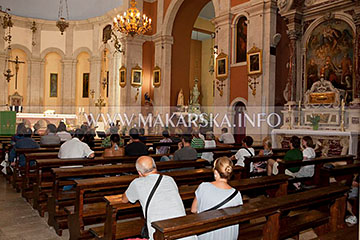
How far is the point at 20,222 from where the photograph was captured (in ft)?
15.3

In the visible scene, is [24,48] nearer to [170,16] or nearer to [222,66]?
[170,16]

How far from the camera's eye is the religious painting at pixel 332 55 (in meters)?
10.4

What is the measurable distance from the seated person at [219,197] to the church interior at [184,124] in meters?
0.01

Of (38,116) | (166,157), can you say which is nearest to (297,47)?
(166,157)

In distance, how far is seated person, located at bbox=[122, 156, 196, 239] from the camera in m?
2.62

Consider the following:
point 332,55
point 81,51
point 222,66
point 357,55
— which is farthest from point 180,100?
point 81,51

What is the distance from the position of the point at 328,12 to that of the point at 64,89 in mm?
19613

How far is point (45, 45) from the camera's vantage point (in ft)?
78.6

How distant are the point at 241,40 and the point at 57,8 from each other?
669 inches

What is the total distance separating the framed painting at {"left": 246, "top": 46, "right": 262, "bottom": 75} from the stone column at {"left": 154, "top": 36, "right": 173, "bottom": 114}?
6034mm

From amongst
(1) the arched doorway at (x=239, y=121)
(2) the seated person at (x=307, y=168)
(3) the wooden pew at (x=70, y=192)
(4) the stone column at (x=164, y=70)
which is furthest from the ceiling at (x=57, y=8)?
(3) the wooden pew at (x=70, y=192)

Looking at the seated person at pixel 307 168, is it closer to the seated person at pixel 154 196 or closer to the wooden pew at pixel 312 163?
the wooden pew at pixel 312 163

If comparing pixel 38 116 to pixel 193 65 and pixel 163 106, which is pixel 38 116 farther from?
pixel 193 65

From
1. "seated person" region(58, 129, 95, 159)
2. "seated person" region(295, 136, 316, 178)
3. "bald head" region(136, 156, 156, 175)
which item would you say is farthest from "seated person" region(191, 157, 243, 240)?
"seated person" region(295, 136, 316, 178)
